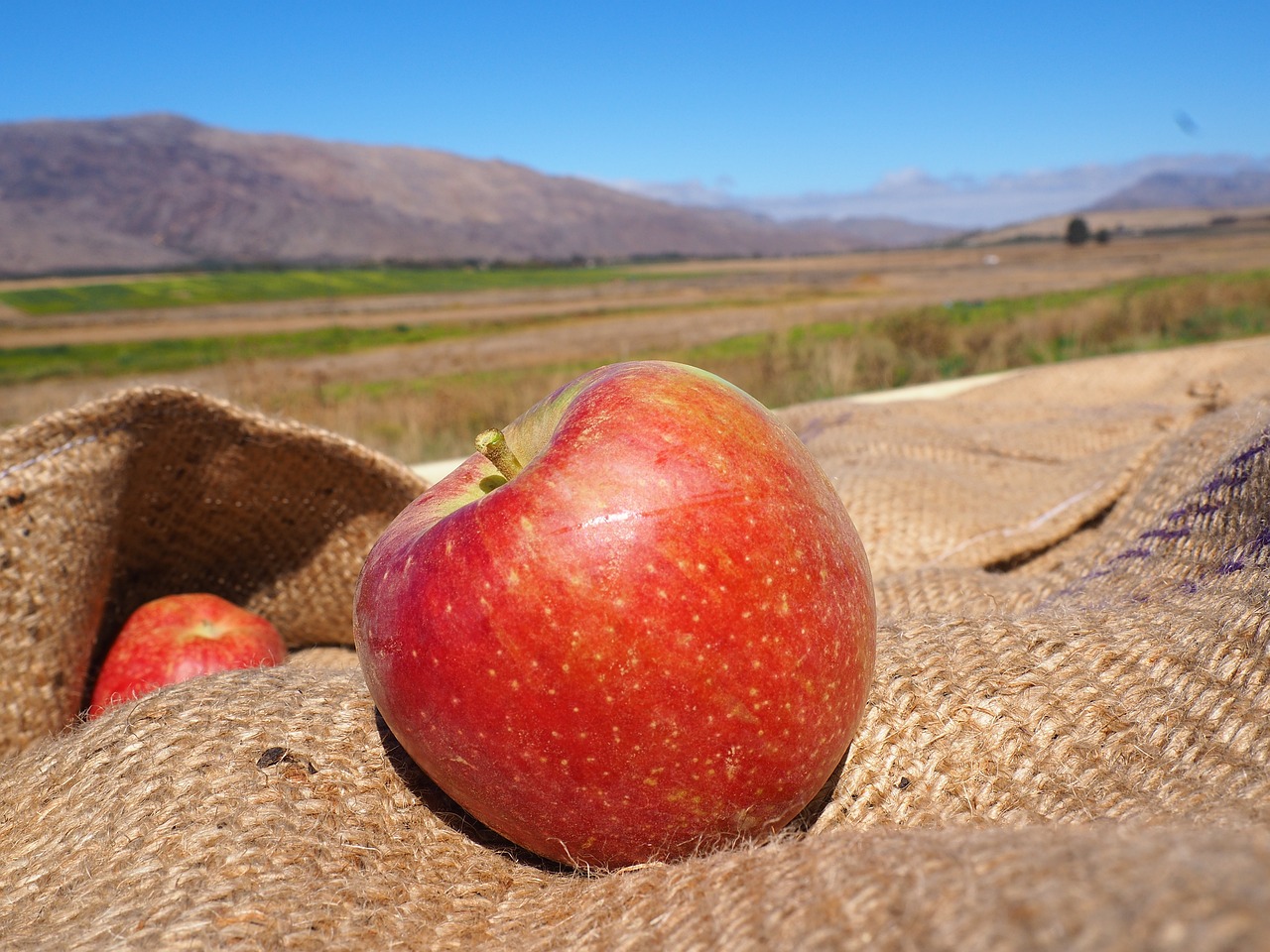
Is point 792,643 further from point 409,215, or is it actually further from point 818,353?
point 409,215

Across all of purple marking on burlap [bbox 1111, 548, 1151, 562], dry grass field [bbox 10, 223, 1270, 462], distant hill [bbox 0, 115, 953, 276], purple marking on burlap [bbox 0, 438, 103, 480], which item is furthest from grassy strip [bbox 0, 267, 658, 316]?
purple marking on burlap [bbox 1111, 548, 1151, 562]

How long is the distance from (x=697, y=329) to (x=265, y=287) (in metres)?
52.2

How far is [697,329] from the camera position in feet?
121

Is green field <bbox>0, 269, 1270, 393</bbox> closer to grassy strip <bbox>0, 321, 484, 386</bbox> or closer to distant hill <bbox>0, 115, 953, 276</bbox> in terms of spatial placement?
grassy strip <bbox>0, 321, 484, 386</bbox>

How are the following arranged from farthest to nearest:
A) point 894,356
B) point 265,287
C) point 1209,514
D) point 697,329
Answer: point 265,287
point 697,329
point 894,356
point 1209,514

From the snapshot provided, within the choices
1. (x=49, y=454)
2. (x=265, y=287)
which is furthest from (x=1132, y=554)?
(x=265, y=287)

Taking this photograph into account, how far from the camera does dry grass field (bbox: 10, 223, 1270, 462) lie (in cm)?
1268

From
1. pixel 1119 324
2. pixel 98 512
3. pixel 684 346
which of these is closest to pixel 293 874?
pixel 98 512

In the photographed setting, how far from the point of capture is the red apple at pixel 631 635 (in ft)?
4.09

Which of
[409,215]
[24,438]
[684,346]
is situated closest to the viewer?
[24,438]

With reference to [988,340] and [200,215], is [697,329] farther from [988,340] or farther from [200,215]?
[200,215]

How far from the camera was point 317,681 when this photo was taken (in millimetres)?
1998

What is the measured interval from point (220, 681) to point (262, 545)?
45.9 inches

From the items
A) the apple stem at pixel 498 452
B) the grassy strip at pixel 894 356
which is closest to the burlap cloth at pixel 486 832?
the apple stem at pixel 498 452
